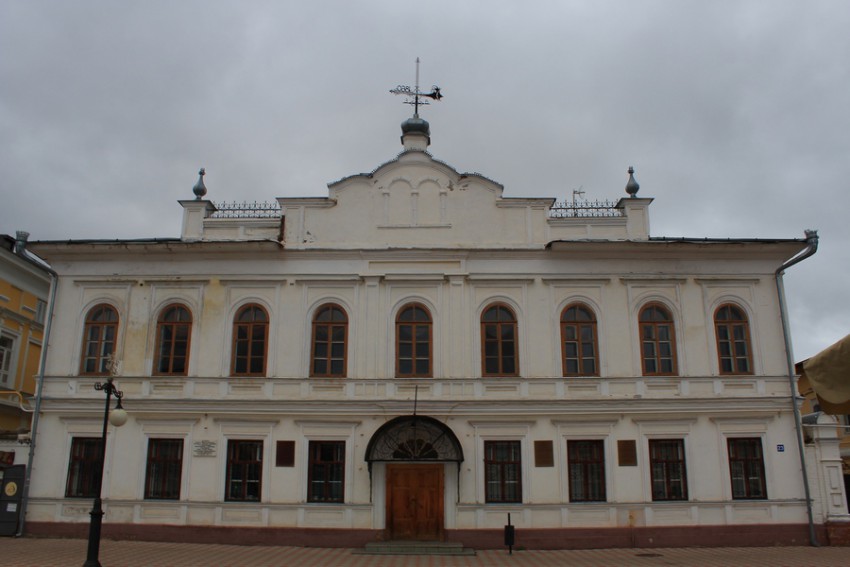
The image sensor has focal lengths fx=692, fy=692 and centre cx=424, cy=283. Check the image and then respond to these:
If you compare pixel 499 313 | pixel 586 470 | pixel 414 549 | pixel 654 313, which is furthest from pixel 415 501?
pixel 654 313

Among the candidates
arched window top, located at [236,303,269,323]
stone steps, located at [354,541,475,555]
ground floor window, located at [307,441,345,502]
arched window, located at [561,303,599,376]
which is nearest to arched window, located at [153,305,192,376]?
arched window top, located at [236,303,269,323]

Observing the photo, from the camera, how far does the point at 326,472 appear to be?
18.2m

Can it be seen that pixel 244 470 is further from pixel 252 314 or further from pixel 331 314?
pixel 331 314

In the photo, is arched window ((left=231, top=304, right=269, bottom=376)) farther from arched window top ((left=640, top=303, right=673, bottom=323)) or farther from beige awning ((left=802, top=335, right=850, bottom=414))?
beige awning ((left=802, top=335, right=850, bottom=414))

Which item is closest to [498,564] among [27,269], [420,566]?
[420,566]

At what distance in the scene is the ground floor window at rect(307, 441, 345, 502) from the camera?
18.0 m

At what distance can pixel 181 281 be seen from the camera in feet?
64.1

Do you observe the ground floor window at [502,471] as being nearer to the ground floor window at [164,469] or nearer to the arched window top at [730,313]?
the arched window top at [730,313]

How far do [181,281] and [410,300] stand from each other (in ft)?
21.3

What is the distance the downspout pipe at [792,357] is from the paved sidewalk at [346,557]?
102 centimetres

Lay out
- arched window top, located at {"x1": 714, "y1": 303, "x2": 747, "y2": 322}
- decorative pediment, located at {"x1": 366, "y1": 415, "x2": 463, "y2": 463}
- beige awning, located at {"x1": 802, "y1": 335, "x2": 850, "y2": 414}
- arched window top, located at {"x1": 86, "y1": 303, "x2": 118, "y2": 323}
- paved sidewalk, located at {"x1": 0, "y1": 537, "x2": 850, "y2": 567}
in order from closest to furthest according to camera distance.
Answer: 1. beige awning, located at {"x1": 802, "y1": 335, "x2": 850, "y2": 414}
2. paved sidewalk, located at {"x1": 0, "y1": 537, "x2": 850, "y2": 567}
3. decorative pediment, located at {"x1": 366, "y1": 415, "x2": 463, "y2": 463}
4. arched window top, located at {"x1": 714, "y1": 303, "x2": 747, "y2": 322}
5. arched window top, located at {"x1": 86, "y1": 303, "x2": 118, "y2": 323}

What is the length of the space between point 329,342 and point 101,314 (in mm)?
6597

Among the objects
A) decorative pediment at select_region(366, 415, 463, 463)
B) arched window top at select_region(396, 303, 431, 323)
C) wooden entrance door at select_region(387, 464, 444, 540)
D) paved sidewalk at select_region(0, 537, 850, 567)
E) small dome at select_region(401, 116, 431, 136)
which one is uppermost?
small dome at select_region(401, 116, 431, 136)

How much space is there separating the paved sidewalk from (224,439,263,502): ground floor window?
1348 mm
